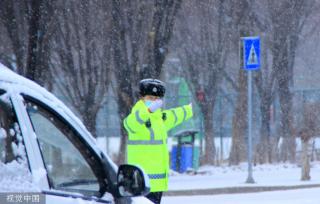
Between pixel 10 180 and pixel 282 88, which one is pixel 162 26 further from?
pixel 10 180

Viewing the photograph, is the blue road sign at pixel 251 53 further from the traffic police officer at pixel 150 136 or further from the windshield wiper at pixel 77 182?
the windshield wiper at pixel 77 182

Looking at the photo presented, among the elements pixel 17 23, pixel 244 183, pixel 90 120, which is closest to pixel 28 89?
pixel 17 23

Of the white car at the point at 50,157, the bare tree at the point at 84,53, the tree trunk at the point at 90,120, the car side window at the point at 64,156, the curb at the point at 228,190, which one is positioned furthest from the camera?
the tree trunk at the point at 90,120

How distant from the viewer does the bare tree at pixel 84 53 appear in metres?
19.3

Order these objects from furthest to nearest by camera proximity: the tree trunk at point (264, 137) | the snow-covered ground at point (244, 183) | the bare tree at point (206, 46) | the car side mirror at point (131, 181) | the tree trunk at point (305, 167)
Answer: the tree trunk at point (264, 137) < the bare tree at point (206, 46) < the tree trunk at point (305, 167) < the snow-covered ground at point (244, 183) < the car side mirror at point (131, 181)

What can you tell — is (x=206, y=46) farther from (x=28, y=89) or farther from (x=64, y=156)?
(x=28, y=89)

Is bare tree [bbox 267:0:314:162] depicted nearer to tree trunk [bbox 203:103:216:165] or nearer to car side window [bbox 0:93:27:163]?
tree trunk [bbox 203:103:216:165]

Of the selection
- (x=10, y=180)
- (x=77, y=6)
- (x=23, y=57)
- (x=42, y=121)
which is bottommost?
(x=10, y=180)

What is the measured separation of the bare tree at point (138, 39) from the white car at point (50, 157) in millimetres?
14436

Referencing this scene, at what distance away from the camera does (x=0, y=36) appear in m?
18.7

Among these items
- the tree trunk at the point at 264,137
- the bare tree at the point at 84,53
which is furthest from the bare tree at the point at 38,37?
the tree trunk at the point at 264,137

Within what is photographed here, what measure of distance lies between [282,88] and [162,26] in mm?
8125

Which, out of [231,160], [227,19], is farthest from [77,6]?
[231,160]

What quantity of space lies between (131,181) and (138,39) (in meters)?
15.0
